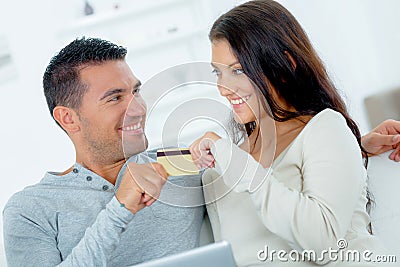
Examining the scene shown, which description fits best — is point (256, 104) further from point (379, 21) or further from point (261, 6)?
point (379, 21)

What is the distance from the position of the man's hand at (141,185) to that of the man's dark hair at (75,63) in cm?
41

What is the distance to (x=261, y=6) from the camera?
1.49 m

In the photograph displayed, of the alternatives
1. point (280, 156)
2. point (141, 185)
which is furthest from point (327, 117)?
point (141, 185)

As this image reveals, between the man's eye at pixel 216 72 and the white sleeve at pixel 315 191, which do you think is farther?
the man's eye at pixel 216 72

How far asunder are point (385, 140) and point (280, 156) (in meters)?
0.25

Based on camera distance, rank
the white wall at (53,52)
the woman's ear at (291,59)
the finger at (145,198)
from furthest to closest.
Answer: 1. the white wall at (53,52)
2. the woman's ear at (291,59)
3. the finger at (145,198)

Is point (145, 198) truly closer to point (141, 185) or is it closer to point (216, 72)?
point (141, 185)

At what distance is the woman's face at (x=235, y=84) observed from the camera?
1420 mm

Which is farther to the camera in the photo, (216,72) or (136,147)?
(136,147)

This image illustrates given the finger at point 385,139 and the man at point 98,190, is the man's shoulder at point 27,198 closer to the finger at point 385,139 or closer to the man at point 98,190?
the man at point 98,190

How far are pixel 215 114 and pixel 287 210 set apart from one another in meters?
0.29

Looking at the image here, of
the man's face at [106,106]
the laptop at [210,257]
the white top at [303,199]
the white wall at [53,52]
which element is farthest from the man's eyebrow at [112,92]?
the white wall at [53,52]

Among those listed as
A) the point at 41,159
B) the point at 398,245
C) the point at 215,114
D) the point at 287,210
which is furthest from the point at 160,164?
the point at 41,159

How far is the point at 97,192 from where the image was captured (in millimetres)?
1628
